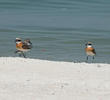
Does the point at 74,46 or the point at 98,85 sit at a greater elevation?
the point at 98,85

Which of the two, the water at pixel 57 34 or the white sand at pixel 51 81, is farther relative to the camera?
the water at pixel 57 34

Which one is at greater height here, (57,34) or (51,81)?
(51,81)

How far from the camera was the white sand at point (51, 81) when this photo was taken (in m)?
7.89

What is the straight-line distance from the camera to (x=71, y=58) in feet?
52.0

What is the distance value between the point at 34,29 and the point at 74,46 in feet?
19.0

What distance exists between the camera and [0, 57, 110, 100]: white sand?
7887 mm

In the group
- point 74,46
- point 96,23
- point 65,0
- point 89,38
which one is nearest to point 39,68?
point 74,46

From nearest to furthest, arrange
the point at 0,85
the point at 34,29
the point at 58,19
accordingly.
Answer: the point at 0,85, the point at 34,29, the point at 58,19

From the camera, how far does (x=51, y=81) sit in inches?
357

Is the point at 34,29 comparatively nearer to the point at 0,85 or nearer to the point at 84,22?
the point at 84,22

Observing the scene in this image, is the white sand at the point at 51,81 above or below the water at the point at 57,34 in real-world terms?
above

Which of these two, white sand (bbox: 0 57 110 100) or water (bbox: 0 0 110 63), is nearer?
white sand (bbox: 0 57 110 100)

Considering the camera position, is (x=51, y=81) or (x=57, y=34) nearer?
(x=51, y=81)

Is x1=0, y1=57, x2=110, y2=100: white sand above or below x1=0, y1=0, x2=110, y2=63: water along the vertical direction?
above
